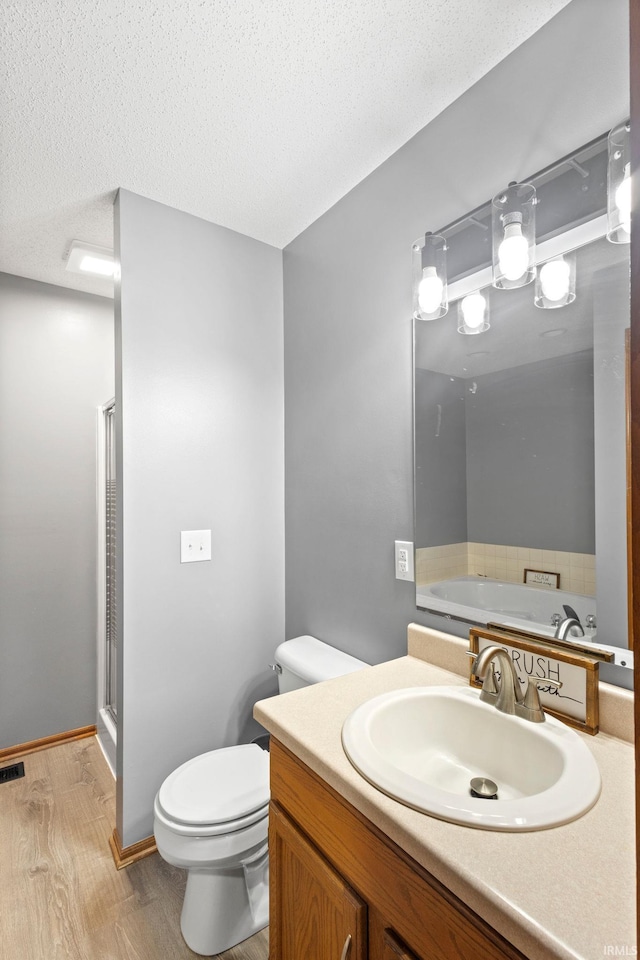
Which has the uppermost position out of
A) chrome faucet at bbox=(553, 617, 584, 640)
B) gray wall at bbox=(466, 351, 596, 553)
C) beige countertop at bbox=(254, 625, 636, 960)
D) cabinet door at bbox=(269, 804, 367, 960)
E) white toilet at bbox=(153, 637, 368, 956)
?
gray wall at bbox=(466, 351, 596, 553)

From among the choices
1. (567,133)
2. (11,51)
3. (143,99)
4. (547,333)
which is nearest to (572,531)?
(547,333)

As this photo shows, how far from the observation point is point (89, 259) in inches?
90.9

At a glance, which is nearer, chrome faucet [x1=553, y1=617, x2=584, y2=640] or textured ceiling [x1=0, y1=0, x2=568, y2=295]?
chrome faucet [x1=553, y1=617, x2=584, y2=640]

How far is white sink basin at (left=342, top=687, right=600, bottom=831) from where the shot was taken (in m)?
0.75

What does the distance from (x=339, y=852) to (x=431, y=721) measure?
1.20ft

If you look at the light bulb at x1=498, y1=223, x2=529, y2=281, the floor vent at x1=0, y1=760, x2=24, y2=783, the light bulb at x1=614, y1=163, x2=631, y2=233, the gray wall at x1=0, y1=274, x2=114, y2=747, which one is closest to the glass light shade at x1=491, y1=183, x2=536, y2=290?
Answer: the light bulb at x1=498, y1=223, x2=529, y2=281

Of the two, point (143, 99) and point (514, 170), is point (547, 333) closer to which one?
point (514, 170)

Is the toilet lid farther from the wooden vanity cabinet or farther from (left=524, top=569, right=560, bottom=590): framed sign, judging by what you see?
(left=524, top=569, right=560, bottom=590): framed sign

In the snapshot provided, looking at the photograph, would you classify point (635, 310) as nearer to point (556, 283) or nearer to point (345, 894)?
point (556, 283)

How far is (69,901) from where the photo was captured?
1586 mm

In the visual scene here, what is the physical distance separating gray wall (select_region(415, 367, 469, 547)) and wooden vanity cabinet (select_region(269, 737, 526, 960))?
2.50 ft

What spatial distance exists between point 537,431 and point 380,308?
2.57 feet

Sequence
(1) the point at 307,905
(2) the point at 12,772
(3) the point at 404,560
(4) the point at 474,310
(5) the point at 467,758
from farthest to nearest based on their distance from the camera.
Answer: (2) the point at 12,772 < (3) the point at 404,560 < (4) the point at 474,310 < (5) the point at 467,758 < (1) the point at 307,905

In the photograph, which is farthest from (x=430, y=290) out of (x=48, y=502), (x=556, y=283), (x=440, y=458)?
(x=48, y=502)
